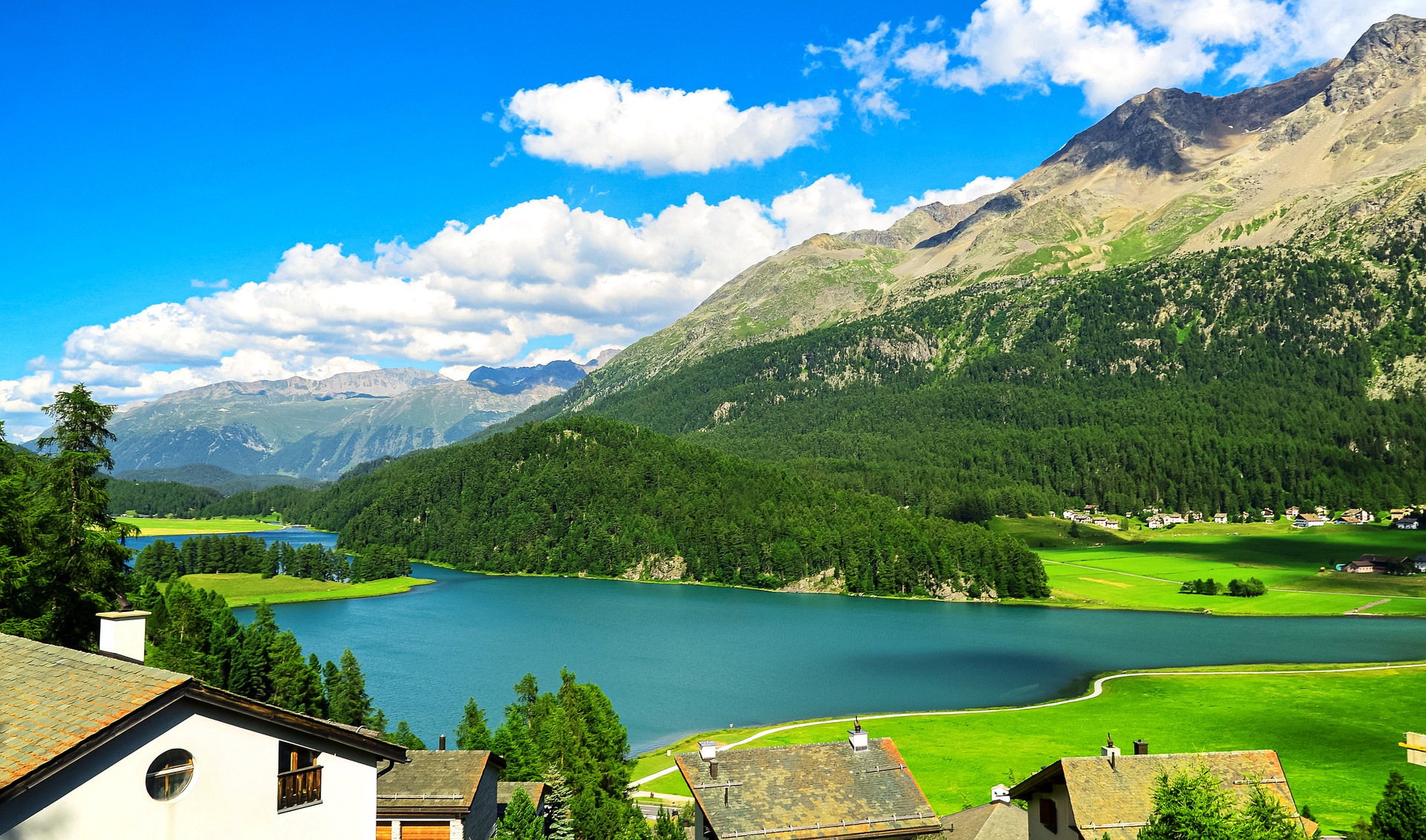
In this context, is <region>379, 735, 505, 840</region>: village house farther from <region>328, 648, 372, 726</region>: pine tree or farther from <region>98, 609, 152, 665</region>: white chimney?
<region>328, 648, 372, 726</region>: pine tree

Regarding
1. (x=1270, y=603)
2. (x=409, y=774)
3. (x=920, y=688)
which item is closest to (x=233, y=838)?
(x=409, y=774)

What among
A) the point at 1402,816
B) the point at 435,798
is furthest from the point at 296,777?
the point at 1402,816

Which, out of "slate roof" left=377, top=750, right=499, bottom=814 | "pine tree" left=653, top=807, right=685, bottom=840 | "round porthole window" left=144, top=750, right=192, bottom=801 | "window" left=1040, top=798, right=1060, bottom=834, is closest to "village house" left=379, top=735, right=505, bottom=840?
"slate roof" left=377, top=750, right=499, bottom=814

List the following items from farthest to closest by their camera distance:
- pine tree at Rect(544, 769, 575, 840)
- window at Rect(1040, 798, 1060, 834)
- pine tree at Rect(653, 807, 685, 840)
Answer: pine tree at Rect(544, 769, 575, 840), pine tree at Rect(653, 807, 685, 840), window at Rect(1040, 798, 1060, 834)

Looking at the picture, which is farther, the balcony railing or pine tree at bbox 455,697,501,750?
pine tree at bbox 455,697,501,750

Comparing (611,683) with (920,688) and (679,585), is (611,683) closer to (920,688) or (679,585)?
(920,688)

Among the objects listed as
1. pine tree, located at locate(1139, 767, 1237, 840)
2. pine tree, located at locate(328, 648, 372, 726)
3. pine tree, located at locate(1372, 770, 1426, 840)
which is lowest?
pine tree, located at locate(328, 648, 372, 726)

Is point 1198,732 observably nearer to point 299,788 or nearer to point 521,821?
point 521,821
